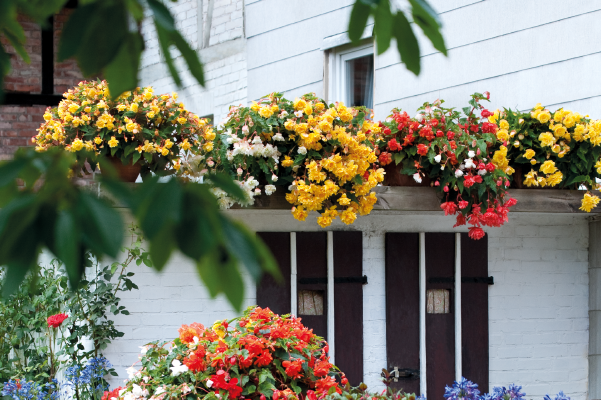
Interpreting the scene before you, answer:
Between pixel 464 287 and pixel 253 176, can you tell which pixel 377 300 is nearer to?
pixel 464 287

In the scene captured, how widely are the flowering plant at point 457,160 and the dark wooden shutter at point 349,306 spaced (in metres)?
0.56

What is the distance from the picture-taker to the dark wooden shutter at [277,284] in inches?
134

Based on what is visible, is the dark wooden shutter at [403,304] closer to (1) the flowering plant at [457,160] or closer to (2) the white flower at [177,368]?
(1) the flowering plant at [457,160]

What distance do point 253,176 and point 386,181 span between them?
0.72m

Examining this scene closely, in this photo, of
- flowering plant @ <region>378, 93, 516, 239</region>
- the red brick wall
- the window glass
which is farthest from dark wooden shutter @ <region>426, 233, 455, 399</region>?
the red brick wall

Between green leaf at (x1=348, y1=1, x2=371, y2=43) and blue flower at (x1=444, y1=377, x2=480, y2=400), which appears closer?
green leaf at (x1=348, y1=1, x2=371, y2=43)

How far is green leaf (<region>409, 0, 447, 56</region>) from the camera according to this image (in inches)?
32.1

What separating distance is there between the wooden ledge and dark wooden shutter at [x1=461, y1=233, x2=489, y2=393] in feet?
1.35

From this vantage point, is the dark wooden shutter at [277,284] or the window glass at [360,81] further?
the window glass at [360,81]

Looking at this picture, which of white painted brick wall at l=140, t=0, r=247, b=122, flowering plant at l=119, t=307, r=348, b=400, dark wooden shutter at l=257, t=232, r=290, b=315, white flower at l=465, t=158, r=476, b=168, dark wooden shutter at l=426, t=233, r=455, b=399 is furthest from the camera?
white painted brick wall at l=140, t=0, r=247, b=122

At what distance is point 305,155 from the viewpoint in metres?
2.93

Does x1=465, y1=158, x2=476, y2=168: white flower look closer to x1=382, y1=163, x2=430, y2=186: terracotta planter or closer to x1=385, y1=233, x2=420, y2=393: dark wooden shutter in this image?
x1=382, y1=163, x2=430, y2=186: terracotta planter

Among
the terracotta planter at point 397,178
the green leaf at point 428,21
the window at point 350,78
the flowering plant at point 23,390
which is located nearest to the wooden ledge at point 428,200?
the terracotta planter at point 397,178

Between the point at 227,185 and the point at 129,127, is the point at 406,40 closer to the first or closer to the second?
the point at 227,185
